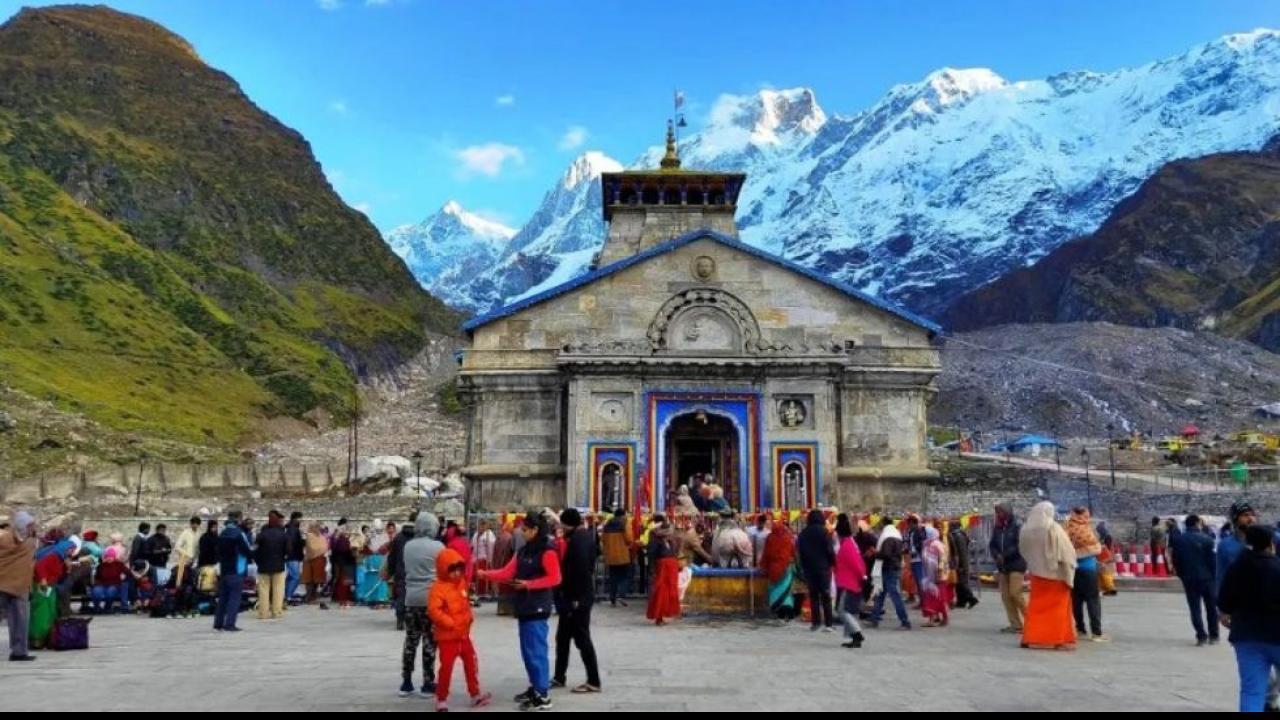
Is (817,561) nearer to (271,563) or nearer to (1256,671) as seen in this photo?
(1256,671)

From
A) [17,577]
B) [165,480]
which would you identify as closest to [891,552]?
[17,577]

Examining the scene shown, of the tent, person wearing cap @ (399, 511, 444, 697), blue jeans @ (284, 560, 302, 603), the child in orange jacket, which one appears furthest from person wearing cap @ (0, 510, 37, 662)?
the tent

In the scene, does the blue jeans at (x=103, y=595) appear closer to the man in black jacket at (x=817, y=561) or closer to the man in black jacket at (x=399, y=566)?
the man in black jacket at (x=399, y=566)

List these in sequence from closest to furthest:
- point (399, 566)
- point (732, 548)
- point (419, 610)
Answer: point (419, 610) < point (399, 566) < point (732, 548)

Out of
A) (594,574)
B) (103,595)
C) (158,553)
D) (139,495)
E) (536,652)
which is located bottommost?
(103,595)

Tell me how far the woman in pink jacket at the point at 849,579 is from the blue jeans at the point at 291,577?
35.1 ft

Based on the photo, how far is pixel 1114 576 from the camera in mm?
23266

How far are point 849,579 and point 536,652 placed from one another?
247 inches

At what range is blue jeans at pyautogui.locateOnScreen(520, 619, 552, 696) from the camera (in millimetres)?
9414

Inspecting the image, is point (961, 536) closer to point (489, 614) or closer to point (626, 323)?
point (489, 614)

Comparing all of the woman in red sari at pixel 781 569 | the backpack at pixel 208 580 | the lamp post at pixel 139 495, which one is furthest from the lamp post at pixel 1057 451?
the backpack at pixel 208 580

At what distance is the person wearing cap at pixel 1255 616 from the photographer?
26.8 feet

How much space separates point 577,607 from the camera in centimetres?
1022

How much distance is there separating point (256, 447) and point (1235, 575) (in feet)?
255
